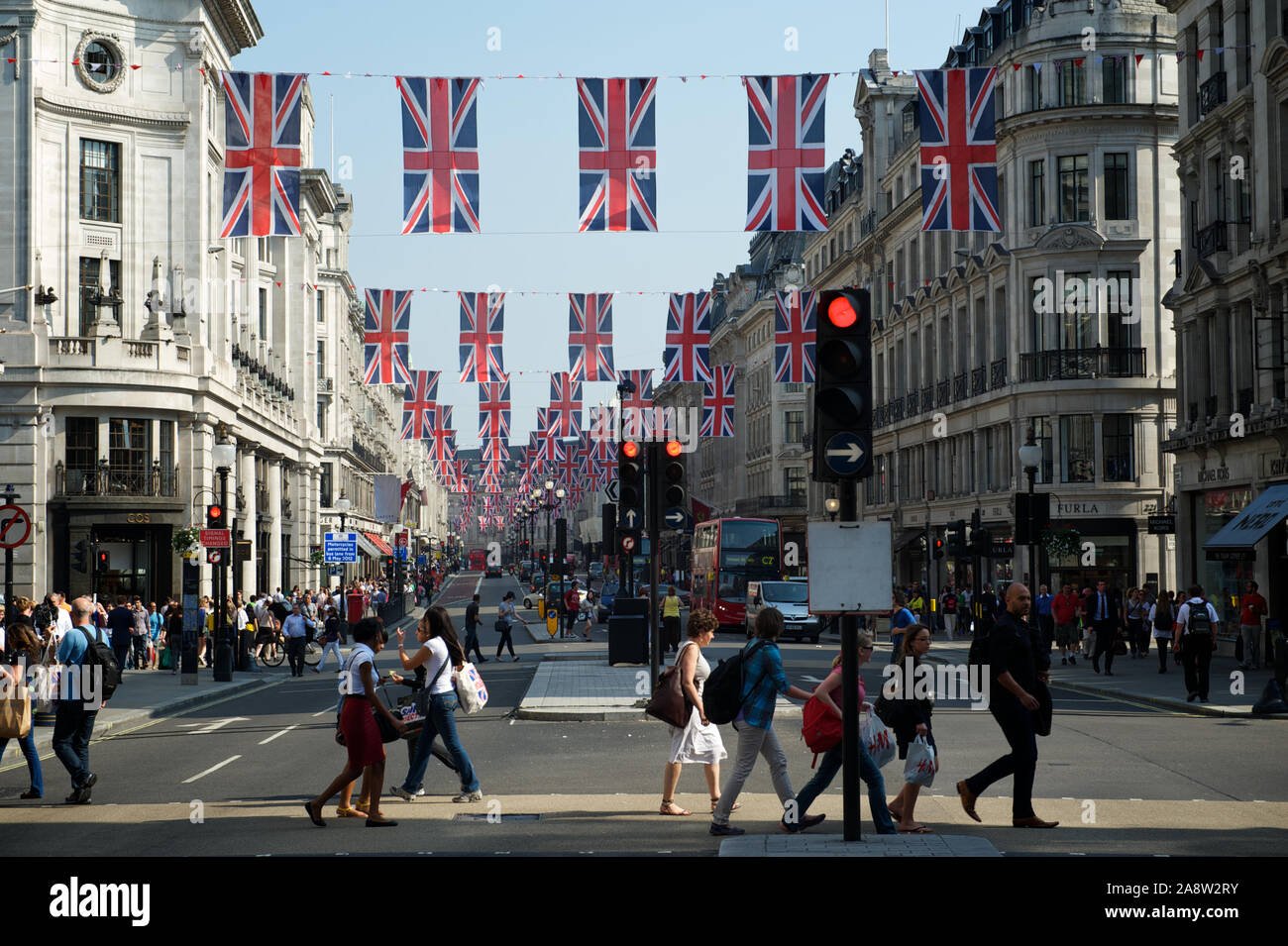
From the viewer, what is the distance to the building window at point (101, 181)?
138 feet

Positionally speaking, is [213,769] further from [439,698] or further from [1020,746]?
[1020,746]

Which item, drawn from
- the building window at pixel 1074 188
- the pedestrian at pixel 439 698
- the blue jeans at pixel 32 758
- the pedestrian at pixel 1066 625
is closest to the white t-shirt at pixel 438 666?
the pedestrian at pixel 439 698

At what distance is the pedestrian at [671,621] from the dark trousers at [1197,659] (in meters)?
14.2

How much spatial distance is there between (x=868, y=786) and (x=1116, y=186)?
4412 cm

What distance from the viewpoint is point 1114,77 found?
5094 centimetres

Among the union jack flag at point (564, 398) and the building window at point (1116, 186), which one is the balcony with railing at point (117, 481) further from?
the building window at point (1116, 186)

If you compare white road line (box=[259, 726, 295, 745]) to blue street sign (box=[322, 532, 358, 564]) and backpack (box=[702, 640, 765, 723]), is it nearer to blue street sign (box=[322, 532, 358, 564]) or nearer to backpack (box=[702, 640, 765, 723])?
backpack (box=[702, 640, 765, 723])

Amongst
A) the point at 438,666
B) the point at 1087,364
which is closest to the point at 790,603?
the point at 1087,364

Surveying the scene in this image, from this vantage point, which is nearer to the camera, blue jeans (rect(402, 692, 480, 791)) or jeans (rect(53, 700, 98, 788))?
blue jeans (rect(402, 692, 480, 791))

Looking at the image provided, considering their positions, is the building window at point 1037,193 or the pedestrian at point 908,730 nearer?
the pedestrian at point 908,730

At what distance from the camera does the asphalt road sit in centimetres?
1131

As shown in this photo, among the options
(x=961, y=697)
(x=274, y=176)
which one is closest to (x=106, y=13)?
(x=274, y=176)

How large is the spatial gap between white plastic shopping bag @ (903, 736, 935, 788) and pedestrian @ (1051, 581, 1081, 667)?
2355cm

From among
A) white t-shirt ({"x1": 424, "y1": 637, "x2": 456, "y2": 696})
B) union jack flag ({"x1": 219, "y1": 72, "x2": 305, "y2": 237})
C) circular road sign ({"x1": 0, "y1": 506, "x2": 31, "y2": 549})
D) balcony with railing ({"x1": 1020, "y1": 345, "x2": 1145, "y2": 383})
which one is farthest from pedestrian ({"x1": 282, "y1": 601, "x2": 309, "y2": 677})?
balcony with railing ({"x1": 1020, "y1": 345, "x2": 1145, "y2": 383})
